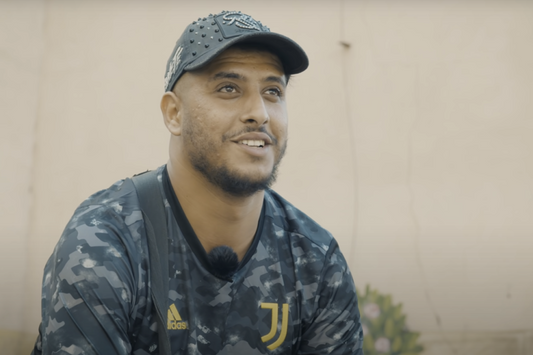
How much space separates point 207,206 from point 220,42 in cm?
72

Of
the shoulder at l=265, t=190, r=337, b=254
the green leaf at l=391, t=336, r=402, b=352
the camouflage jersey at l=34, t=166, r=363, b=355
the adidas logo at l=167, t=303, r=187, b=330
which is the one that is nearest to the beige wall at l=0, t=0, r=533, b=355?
the green leaf at l=391, t=336, r=402, b=352

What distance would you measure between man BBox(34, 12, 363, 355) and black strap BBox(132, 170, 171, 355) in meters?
0.02

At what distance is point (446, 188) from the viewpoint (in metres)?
4.82

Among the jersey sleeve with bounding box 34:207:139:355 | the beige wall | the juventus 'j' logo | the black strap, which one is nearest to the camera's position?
the jersey sleeve with bounding box 34:207:139:355

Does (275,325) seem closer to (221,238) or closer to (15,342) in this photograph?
(221,238)

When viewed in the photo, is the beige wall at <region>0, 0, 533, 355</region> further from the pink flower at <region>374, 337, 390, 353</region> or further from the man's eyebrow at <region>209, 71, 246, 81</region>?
the man's eyebrow at <region>209, 71, 246, 81</region>

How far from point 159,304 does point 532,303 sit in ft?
11.9

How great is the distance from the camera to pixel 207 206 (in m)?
2.64

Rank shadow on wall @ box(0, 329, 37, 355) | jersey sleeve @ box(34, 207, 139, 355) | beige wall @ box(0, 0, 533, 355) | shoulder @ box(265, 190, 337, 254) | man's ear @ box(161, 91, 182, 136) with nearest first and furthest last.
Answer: jersey sleeve @ box(34, 207, 139, 355) → man's ear @ box(161, 91, 182, 136) → shoulder @ box(265, 190, 337, 254) → shadow on wall @ box(0, 329, 37, 355) → beige wall @ box(0, 0, 533, 355)

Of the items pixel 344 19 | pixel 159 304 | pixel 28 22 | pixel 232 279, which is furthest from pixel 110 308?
pixel 344 19

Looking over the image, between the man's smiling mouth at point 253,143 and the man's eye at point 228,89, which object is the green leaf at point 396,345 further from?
the man's eye at point 228,89

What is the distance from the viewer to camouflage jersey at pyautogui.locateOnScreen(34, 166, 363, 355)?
219 cm

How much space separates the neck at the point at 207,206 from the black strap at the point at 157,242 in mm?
113

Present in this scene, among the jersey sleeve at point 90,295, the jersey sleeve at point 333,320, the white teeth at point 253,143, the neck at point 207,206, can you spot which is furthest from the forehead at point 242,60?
the jersey sleeve at point 333,320
